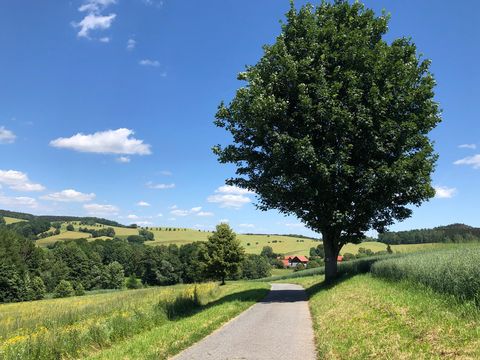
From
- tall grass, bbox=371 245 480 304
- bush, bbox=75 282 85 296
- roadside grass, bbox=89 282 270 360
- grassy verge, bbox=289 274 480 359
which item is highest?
tall grass, bbox=371 245 480 304

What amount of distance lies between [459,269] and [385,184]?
11376mm

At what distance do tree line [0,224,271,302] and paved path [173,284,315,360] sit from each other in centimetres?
4091

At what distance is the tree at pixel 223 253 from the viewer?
55562mm

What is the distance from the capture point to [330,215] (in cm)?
2291

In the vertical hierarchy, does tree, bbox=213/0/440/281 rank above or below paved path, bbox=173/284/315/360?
above

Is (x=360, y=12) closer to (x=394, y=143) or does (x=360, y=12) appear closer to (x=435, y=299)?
(x=394, y=143)

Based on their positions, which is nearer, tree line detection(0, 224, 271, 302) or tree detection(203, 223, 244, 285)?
tree detection(203, 223, 244, 285)

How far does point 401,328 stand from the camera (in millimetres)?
8672

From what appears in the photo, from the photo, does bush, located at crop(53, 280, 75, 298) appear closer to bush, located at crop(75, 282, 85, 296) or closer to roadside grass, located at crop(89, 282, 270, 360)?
bush, located at crop(75, 282, 85, 296)

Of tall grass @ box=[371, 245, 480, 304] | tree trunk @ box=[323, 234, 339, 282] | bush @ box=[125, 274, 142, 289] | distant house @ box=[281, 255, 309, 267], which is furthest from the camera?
distant house @ box=[281, 255, 309, 267]

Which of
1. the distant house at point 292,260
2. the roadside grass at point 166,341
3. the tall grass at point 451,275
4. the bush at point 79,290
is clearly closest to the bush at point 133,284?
the bush at point 79,290

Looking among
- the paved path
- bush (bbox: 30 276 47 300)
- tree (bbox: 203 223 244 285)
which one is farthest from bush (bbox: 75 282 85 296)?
the paved path

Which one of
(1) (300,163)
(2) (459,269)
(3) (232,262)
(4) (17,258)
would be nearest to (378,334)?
(2) (459,269)

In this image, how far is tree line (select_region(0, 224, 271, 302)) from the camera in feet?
187
